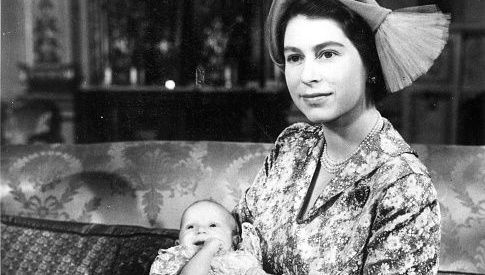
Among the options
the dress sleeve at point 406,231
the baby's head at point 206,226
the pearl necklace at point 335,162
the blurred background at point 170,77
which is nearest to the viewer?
the dress sleeve at point 406,231

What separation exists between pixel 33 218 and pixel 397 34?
4.43ft

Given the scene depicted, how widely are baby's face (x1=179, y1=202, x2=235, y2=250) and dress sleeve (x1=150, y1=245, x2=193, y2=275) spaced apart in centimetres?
3

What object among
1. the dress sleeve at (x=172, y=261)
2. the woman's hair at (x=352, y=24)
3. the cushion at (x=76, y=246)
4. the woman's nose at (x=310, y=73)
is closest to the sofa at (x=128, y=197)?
the cushion at (x=76, y=246)

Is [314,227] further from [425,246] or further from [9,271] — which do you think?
[9,271]

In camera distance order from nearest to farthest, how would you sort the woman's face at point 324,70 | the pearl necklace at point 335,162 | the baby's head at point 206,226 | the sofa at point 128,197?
the woman's face at point 324,70, the pearl necklace at point 335,162, the baby's head at point 206,226, the sofa at point 128,197

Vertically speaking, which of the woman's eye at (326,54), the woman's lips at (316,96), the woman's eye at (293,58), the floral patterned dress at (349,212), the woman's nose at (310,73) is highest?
the woman's eye at (326,54)

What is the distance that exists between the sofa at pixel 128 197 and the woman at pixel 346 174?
1.85 feet

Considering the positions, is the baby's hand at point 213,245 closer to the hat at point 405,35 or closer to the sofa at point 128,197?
the sofa at point 128,197

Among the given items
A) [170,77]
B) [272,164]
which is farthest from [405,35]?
[170,77]

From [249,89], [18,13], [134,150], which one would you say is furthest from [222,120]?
[18,13]

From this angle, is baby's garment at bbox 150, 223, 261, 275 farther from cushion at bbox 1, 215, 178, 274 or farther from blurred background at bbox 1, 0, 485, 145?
blurred background at bbox 1, 0, 485, 145

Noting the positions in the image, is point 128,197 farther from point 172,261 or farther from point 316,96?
point 316,96

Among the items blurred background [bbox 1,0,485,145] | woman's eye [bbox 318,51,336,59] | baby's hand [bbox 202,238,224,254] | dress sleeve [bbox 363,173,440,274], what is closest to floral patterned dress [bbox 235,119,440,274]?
dress sleeve [bbox 363,173,440,274]

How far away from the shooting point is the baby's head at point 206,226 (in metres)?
1.44
